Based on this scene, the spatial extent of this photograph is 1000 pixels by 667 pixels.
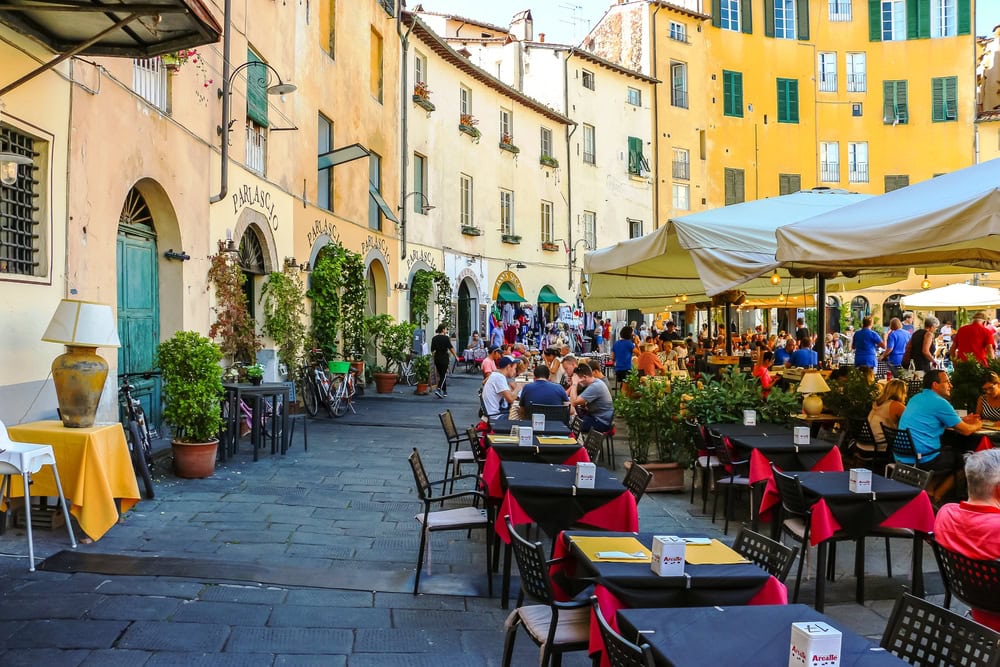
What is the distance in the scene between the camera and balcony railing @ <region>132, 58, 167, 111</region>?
8477mm

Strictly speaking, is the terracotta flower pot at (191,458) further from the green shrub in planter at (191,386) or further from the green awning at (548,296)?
the green awning at (548,296)

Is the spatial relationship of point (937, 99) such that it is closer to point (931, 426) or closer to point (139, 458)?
point (931, 426)

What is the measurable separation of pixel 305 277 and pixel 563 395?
708cm

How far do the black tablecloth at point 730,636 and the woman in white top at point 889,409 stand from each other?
4702mm

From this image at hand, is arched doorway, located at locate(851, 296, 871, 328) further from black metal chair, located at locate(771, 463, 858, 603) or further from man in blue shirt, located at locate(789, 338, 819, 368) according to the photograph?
black metal chair, located at locate(771, 463, 858, 603)

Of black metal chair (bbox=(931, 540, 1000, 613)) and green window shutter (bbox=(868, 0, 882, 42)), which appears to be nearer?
black metal chair (bbox=(931, 540, 1000, 613))

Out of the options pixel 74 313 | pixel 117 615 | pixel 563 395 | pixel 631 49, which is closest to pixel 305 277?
pixel 563 395

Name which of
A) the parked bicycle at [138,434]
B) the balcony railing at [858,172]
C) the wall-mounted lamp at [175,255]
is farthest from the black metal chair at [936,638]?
the balcony railing at [858,172]

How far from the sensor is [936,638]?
2.76m

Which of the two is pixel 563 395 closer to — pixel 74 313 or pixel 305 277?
pixel 74 313

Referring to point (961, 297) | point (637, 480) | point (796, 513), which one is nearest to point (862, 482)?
point (796, 513)

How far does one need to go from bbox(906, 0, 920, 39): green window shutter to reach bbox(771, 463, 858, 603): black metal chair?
33.5 metres

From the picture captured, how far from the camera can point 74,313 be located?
6098 mm

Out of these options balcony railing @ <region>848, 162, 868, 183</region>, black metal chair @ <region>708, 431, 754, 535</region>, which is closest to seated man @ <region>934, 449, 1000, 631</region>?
black metal chair @ <region>708, 431, 754, 535</region>
